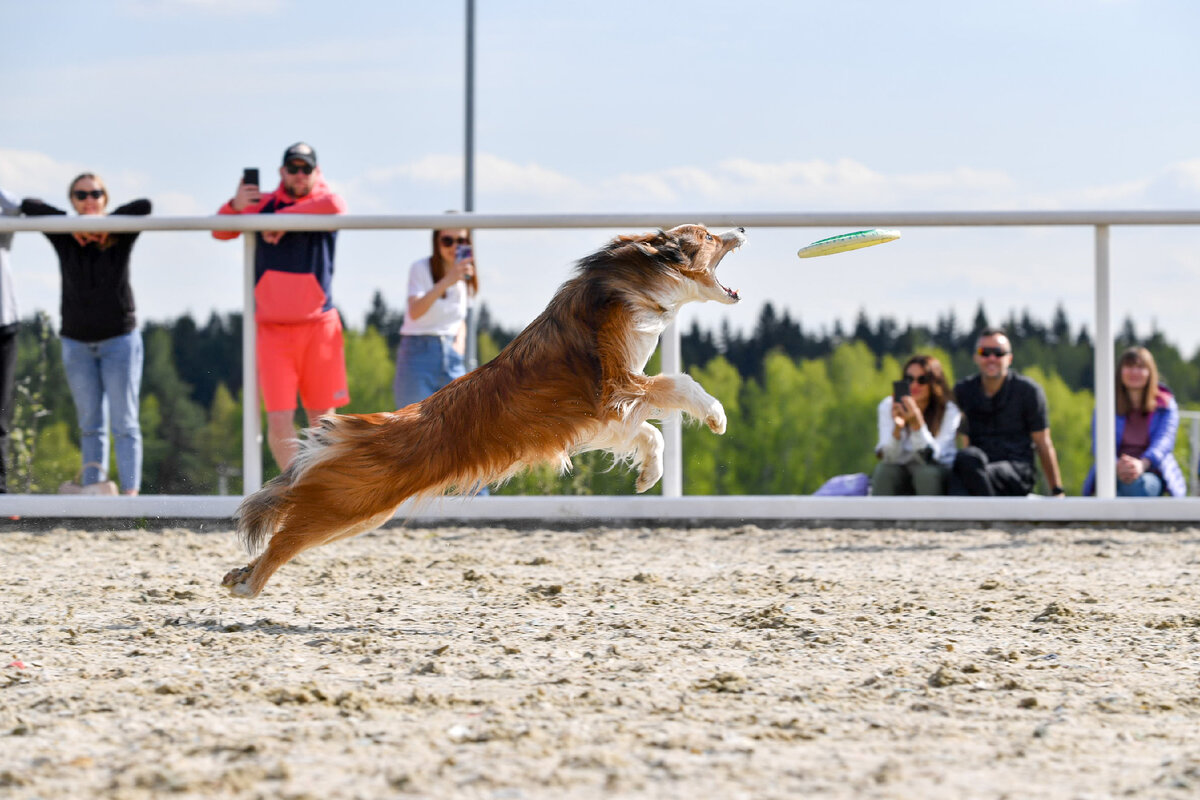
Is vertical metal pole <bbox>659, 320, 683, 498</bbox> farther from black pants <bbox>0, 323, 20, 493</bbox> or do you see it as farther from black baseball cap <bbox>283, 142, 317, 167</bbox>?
black pants <bbox>0, 323, 20, 493</bbox>

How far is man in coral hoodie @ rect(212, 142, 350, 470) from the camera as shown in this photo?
8109mm

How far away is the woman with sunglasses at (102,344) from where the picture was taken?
26.4 feet

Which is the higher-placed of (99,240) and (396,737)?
(99,240)

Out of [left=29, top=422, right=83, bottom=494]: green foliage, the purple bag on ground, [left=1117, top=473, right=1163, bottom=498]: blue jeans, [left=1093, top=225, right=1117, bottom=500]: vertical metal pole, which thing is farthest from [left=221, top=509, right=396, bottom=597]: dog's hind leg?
[left=1117, top=473, right=1163, bottom=498]: blue jeans

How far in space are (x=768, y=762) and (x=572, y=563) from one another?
12.3 ft

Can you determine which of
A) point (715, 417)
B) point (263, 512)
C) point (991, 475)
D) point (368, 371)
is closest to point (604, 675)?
point (715, 417)

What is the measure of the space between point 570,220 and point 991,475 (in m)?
3.02

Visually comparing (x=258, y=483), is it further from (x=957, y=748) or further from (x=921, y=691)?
(x=957, y=748)

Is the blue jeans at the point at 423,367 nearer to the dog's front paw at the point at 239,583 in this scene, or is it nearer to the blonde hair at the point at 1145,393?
the dog's front paw at the point at 239,583

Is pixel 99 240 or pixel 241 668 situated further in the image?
pixel 99 240

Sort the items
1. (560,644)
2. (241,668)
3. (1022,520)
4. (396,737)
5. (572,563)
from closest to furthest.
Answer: (396,737), (241,668), (560,644), (572,563), (1022,520)

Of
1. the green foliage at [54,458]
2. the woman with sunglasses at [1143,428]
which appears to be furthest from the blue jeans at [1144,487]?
the green foliage at [54,458]

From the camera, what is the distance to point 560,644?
468cm

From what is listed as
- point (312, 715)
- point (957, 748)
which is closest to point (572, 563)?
point (312, 715)
